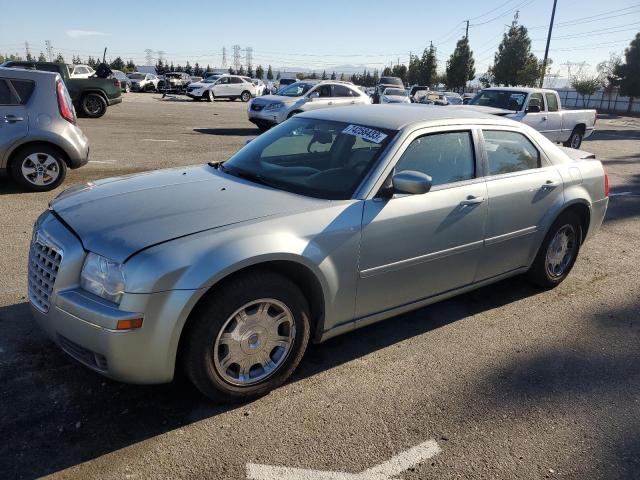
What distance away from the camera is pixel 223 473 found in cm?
249

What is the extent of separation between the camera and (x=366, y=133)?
374 cm

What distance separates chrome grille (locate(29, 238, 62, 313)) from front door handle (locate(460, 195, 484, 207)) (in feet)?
8.62

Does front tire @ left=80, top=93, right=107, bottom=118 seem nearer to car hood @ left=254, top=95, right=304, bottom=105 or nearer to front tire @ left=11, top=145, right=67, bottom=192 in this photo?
car hood @ left=254, top=95, right=304, bottom=105

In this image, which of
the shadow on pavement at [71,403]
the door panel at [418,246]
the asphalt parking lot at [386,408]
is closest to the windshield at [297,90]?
the asphalt parking lot at [386,408]

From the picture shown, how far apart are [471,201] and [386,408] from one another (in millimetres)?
1647

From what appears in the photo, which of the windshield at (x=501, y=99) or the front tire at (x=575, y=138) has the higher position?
the windshield at (x=501, y=99)

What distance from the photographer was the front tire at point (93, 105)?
1711cm

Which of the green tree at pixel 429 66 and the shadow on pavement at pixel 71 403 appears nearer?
the shadow on pavement at pixel 71 403

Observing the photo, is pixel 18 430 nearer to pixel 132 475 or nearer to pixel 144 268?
pixel 132 475

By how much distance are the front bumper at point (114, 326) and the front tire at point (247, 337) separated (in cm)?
14

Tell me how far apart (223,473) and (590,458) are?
1.86m

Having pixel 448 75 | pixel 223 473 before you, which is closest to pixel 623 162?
pixel 223 473

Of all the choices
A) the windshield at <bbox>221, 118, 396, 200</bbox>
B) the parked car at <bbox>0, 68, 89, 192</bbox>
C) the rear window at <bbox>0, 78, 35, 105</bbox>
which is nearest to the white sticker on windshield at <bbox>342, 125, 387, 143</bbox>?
the windshield at <bbox>221, 118, 396, 200</bbox>

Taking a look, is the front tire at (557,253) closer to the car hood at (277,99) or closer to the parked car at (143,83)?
the car hood at (277,99)
